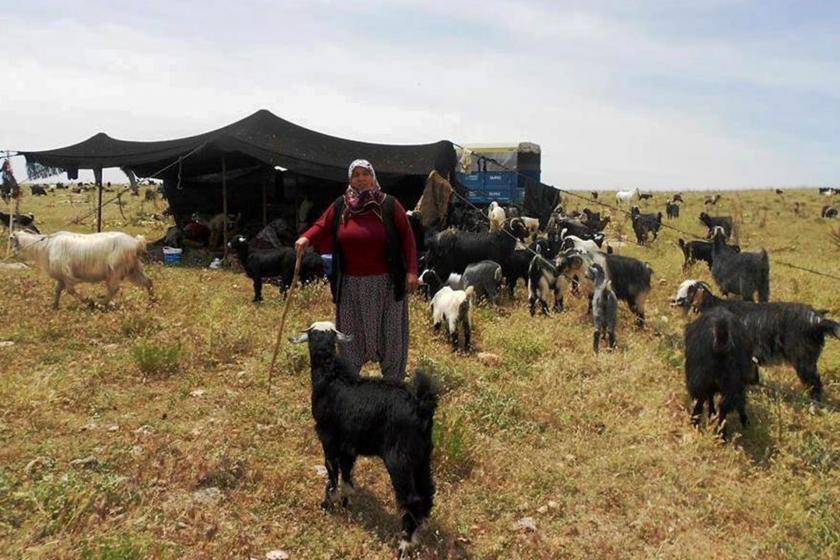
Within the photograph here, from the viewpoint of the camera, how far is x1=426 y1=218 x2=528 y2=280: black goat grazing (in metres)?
11.5

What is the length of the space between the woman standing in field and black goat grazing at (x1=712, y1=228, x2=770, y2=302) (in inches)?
309

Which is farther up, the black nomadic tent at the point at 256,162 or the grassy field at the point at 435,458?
the black nomadic tent at the point at 256,162

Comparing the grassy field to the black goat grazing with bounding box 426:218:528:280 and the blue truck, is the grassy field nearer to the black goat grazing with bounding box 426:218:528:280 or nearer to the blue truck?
the black goat grazing with bounding box 426:218:528:280

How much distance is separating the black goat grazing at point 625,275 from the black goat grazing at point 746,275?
2292 millimetres

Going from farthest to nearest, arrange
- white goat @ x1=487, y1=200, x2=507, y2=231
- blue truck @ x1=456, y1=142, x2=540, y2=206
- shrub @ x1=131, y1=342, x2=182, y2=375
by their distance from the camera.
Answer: blue truck @ x1=456, y1=142, x2=540, y2=206 → white goat @ x1=487, y1=200, x2=507, y2=231 → shrub @ x1=131, y1=342, x2=182, y2=375

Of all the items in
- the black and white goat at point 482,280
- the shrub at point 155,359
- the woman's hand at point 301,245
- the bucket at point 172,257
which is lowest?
the shrub at point 155,359

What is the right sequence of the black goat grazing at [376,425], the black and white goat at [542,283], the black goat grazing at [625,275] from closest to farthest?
the black goat grazing at [376,425]
the black goat grazing at [625,275]
the black and white goat at [542,283]

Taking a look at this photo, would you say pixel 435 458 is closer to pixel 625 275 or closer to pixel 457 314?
pixel 457 314

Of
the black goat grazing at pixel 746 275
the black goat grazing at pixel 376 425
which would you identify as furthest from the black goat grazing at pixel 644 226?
the black goat grazing at pixel 376 425

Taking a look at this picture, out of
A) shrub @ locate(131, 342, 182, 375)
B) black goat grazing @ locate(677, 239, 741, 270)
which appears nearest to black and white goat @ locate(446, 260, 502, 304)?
shrub @ locate(131, 342, 182, 375)

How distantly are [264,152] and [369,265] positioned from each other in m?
9.37

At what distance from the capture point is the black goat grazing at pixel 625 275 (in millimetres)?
9305

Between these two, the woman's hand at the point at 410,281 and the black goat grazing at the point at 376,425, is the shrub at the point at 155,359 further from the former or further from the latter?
the woman's hand at the point at 410,281

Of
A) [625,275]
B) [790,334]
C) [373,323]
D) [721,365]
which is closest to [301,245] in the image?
[373,323]
